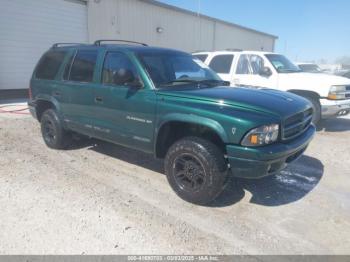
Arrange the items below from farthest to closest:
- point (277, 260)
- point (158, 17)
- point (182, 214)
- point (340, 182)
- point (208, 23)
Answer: point (208, 23) < point (158, 17) < point (340, 182) < point (182, 214) < point (277, 260)

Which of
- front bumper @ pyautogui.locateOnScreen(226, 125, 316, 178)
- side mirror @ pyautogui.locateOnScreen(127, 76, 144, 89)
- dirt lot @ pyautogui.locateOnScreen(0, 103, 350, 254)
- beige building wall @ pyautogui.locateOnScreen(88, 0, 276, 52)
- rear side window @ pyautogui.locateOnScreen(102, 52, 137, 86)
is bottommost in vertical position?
dirt lot @ pyautogui.locateOnScreen(0, 103, 350, 254)

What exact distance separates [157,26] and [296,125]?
48.1 feet

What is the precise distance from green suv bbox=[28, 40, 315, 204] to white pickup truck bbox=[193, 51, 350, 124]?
320 cm

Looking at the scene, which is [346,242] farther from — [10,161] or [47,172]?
[10,161]

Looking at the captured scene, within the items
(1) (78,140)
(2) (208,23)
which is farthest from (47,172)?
(2) (208,23)

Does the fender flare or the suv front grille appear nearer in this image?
the fender flare

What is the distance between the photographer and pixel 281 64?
8.36m

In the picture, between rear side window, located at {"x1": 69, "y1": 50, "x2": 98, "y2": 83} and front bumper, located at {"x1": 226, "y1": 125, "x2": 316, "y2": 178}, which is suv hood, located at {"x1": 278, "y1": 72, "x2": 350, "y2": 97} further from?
rear side window, located at {"x1": 69, "y1": 50, "x2": 98, "y2": 83}

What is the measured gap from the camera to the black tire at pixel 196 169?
3.55m

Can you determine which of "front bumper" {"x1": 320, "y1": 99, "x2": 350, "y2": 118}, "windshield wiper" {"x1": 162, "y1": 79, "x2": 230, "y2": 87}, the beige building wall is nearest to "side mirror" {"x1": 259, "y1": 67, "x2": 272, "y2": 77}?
"front bumper" {"x1": 320, "y1": 99, "x2": 350, "y2": 118}

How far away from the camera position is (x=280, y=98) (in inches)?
156

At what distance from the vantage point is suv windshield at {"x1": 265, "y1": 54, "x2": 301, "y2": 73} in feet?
26.7

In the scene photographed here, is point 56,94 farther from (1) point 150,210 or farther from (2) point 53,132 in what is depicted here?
(1) point 150,210

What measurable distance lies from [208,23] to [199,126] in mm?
19489
